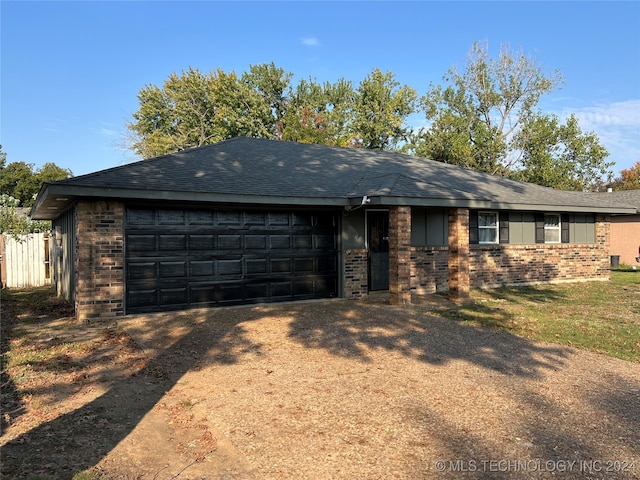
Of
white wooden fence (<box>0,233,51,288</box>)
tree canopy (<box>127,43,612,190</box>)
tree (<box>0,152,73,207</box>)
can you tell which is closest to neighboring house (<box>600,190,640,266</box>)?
tree canopy (<box>127,43,612,190</box>)

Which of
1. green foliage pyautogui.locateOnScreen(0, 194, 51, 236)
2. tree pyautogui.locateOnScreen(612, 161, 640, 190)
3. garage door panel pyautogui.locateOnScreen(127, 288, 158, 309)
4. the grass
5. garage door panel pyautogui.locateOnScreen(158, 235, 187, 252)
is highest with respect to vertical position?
tree pyautogui.locateOnScreen(612, 161, 640, 190)

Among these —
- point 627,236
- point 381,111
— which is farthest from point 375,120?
point 627,236

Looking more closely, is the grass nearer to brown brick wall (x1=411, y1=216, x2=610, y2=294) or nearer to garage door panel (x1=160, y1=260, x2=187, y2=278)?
brown brick wall (x1=411, y1=216, x2=610, y2=294)

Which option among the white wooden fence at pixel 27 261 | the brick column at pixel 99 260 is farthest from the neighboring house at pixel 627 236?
the white wooden fence at pixel 27 261

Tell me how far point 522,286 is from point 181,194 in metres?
10.6

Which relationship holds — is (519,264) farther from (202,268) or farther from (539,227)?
(202,268)

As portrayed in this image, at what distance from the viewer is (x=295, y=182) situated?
1105cm

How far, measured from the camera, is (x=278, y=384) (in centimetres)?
531

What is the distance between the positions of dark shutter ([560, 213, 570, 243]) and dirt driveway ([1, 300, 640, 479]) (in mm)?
9443

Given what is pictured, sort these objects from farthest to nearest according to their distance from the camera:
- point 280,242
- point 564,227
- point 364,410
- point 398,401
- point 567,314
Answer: point 564,227
point 280,242
point 567,314
point 398,401
point 364,410

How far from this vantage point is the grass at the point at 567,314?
734 centimetres

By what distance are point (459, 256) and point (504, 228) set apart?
3472mm

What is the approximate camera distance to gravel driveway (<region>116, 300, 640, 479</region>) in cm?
349

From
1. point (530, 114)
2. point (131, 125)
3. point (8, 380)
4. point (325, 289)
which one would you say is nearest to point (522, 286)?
point (325, 289)
